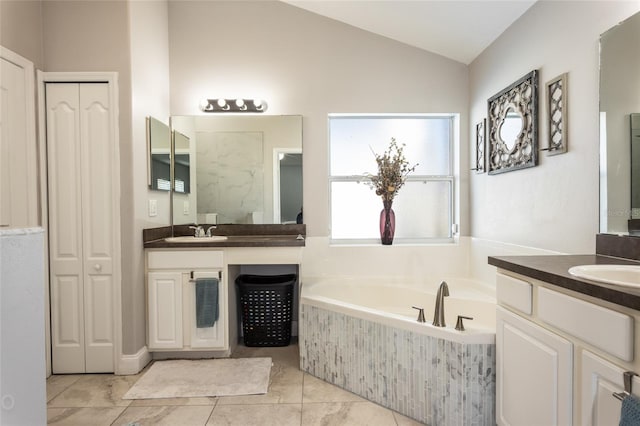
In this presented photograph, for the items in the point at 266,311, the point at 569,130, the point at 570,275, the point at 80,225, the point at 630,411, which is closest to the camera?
the point at 630,411

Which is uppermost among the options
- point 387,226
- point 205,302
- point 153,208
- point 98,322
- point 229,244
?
point 153,208

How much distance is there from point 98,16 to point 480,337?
10.2ft

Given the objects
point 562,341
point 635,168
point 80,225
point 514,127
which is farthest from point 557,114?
point 80,225

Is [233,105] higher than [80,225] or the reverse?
higher

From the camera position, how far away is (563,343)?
124 centimetres

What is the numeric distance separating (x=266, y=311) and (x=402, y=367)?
132cm

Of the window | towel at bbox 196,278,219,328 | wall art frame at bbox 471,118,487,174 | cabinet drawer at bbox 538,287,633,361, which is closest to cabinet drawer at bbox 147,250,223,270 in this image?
towel at bbox 196,278,219,328

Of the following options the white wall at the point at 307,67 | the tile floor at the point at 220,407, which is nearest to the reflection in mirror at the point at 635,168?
the tile floor at the point at 220,407

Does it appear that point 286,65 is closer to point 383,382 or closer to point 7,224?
point 7,224

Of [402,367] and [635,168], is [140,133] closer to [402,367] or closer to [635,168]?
[402,367]

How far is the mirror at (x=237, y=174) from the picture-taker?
3.19m

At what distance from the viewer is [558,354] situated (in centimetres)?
126

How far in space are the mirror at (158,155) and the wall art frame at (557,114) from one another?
2.69 m

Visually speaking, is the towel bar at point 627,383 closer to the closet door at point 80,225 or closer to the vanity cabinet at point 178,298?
the vanity cabinet at point 178,298
